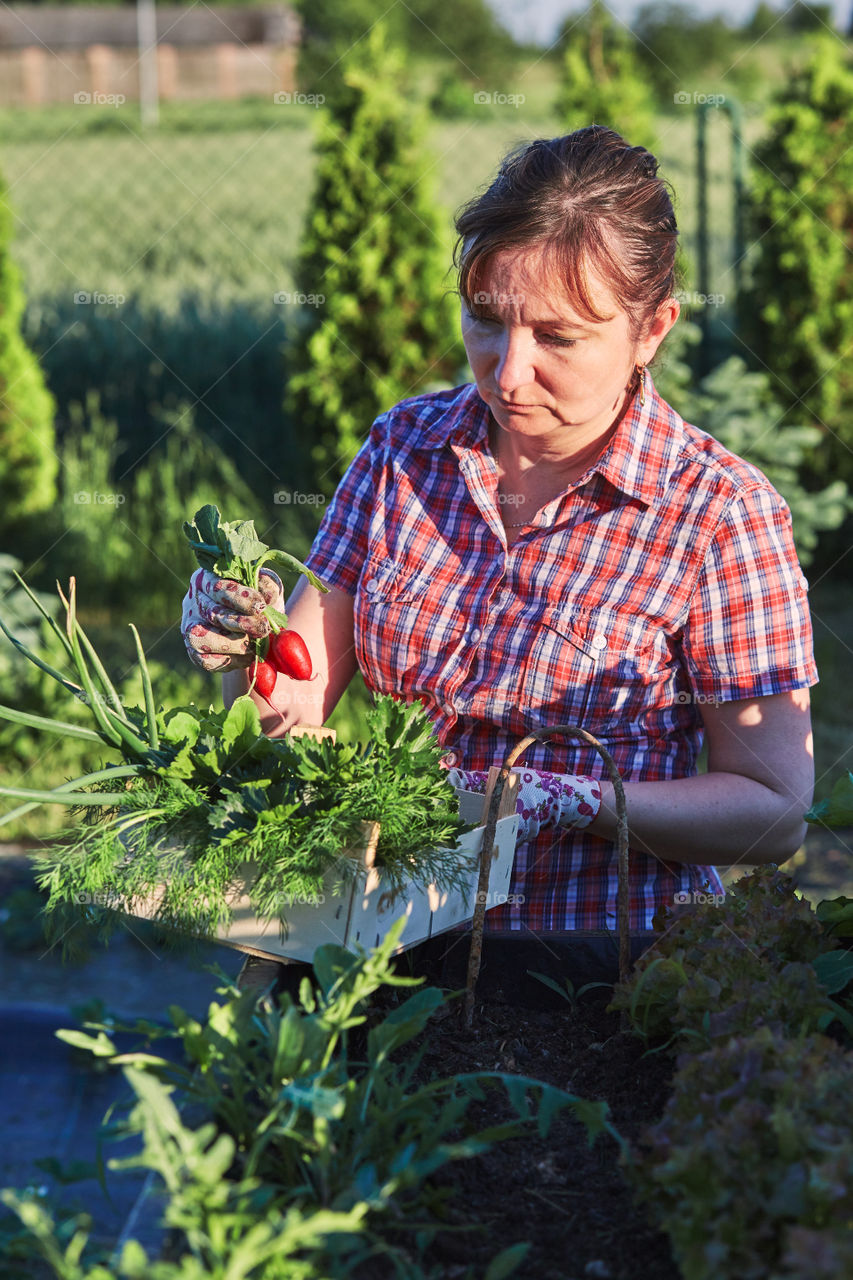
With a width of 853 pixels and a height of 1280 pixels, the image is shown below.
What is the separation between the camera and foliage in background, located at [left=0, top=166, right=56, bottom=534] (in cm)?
548

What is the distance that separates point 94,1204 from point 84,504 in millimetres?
4696

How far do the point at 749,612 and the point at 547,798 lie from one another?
1.35 feet

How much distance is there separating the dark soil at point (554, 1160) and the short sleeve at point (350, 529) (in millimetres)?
822

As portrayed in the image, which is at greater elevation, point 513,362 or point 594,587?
point 513,362

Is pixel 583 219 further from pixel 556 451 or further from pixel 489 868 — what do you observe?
pixel 489 868

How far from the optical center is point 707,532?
5.26 feet

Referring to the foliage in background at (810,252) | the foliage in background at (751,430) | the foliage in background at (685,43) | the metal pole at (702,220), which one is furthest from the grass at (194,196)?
the foliage in background at (685,43)

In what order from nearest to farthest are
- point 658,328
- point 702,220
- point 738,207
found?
point 658,328, point 738,207, point 702,220

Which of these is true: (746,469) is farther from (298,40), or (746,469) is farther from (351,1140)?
Result: (298,40)

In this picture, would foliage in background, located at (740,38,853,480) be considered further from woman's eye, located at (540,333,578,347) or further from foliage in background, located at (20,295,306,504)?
woman's eye, located at (540,333,578,347)

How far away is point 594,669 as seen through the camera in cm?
164

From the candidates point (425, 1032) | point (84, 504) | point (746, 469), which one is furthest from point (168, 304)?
point (425, 1032)

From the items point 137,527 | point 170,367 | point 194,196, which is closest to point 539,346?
point 137,527

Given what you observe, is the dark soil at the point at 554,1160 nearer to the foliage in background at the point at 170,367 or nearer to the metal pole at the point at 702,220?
the metal pole at the point at 702,220
